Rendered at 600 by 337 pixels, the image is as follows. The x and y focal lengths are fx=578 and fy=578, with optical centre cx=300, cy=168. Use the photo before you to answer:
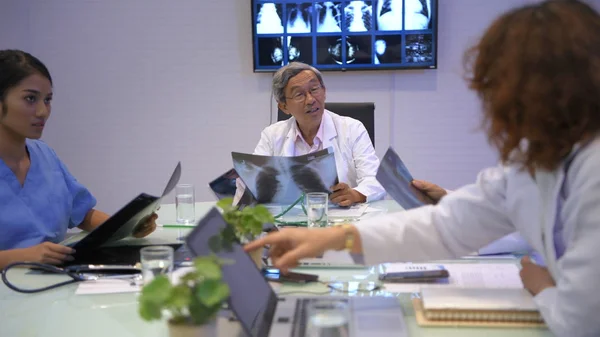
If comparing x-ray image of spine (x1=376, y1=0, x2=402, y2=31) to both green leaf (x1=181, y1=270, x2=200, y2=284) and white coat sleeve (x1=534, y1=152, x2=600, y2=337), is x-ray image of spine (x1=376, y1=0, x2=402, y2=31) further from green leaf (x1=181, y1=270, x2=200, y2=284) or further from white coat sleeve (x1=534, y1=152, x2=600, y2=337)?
green leaf (x1=181, y1=270, x2=200, y2=284)

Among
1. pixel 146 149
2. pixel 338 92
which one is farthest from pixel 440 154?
pixel 146 149

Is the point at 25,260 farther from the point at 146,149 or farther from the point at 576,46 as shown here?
the point at 146,149

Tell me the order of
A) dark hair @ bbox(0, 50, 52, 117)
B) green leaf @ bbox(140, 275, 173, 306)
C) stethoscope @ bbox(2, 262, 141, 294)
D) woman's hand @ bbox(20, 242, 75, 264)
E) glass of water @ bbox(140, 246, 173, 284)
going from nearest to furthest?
1. green leaf @ bbox(140, 275, 173, 306)
2. glass of water @ bbox(140, 246, 173, 284)
3. stethoscope @ bbox(2, 262, 141, 294)
4. woman's hand @ bbox(20, 242, 75, 264)
5. dark hair @ bbox(0, 50, 52, 117)

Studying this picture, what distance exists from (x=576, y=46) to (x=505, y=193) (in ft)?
1.17

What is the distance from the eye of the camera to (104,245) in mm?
1703

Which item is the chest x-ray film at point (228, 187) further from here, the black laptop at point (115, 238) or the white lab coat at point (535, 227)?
the white lab coat at point (535, 227)

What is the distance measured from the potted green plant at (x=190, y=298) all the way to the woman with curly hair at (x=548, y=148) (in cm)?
31

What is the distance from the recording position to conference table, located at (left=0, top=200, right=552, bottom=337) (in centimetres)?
104

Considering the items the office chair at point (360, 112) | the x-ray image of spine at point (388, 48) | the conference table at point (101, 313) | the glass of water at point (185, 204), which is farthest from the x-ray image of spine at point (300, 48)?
the conference table at point (101, 313)

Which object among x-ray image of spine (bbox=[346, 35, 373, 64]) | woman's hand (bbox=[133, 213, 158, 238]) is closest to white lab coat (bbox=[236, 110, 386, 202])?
x-ray image of spine (bbox=[346, 35, 373, 64])

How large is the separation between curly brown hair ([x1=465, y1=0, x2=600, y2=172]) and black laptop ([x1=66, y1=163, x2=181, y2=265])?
0.96 m

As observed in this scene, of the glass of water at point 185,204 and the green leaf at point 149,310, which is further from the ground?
the green leaf at point 149,310

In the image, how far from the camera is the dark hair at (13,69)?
1.86 metres

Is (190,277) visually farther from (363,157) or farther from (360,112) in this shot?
(360,112)
